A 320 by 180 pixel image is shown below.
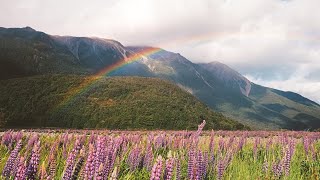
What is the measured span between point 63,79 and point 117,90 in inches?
839

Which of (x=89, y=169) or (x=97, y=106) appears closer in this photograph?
(x=89, y=169)

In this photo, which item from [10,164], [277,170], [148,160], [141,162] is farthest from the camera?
[141,162]

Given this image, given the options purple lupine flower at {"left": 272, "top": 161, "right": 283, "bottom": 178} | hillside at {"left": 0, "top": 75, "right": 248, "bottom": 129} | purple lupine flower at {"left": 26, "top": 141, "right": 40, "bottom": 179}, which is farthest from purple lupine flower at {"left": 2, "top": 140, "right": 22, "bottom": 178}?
hillside at {"left": 0, "top": 75, "right": 248, "bottom": 129}

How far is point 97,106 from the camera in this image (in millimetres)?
140000

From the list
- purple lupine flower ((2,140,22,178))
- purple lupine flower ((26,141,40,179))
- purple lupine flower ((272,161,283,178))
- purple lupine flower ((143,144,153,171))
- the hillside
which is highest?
purple lupine flower ((26,141,40,179))

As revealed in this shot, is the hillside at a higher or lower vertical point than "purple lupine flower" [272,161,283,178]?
lower

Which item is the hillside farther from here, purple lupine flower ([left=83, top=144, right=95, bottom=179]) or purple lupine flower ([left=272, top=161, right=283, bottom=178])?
purple lupine flower ([left=83, top=144, right=95, bottom=179])

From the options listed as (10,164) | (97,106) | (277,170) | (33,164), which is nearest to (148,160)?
(277,170)

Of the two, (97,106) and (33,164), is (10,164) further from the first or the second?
(97,106)

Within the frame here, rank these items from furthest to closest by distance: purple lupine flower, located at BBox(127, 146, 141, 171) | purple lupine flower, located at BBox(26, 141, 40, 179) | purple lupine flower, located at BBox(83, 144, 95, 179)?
purple lupine flower, located at BBox(127, 146, 141, 171) → purple lupine flower, located at BBox(26, 141, 40, 179) → purple lupine flower, located at BBox(83, 144, 95, 179)

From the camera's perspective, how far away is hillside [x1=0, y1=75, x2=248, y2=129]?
128375 mm

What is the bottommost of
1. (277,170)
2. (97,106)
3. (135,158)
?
(97,106)

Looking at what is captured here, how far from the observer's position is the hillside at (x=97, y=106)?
5054 inches

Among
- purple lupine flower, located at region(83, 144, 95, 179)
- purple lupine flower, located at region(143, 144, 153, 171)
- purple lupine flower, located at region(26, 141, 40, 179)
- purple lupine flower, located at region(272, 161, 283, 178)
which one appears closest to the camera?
purple lupine flower, located at region(83, 144, 95, 179)
